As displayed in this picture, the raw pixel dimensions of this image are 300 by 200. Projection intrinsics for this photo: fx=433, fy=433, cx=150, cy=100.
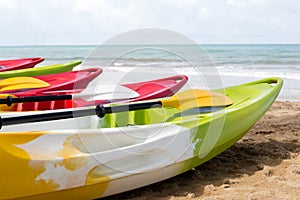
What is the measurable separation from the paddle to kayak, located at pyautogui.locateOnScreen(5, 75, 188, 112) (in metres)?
0.54

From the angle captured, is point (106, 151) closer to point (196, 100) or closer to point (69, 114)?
point (69, 114)

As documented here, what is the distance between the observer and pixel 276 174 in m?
3.13

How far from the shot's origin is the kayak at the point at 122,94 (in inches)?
151

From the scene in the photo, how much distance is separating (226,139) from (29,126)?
1.46m

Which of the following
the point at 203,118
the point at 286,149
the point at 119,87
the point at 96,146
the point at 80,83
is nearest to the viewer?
the point at 96,146

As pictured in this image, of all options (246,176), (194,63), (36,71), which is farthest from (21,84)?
(194,63)

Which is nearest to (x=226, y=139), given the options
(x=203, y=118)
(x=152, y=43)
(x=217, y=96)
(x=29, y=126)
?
(x=203, y=118)

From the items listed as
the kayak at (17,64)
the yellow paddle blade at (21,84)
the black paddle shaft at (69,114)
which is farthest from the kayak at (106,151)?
the kayak at (17,64)

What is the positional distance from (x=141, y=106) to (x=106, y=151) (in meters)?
0.54

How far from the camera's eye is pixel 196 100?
367cm

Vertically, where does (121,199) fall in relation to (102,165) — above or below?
below

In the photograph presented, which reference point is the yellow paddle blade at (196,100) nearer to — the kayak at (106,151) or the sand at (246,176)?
the kayak at (106,151)

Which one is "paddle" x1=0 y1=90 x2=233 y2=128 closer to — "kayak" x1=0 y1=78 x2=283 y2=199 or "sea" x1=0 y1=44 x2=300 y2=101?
"kayak" x1=0 y1=78 x2=283 y2=199

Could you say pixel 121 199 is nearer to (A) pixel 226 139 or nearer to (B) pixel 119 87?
(A) pixel 226 139
